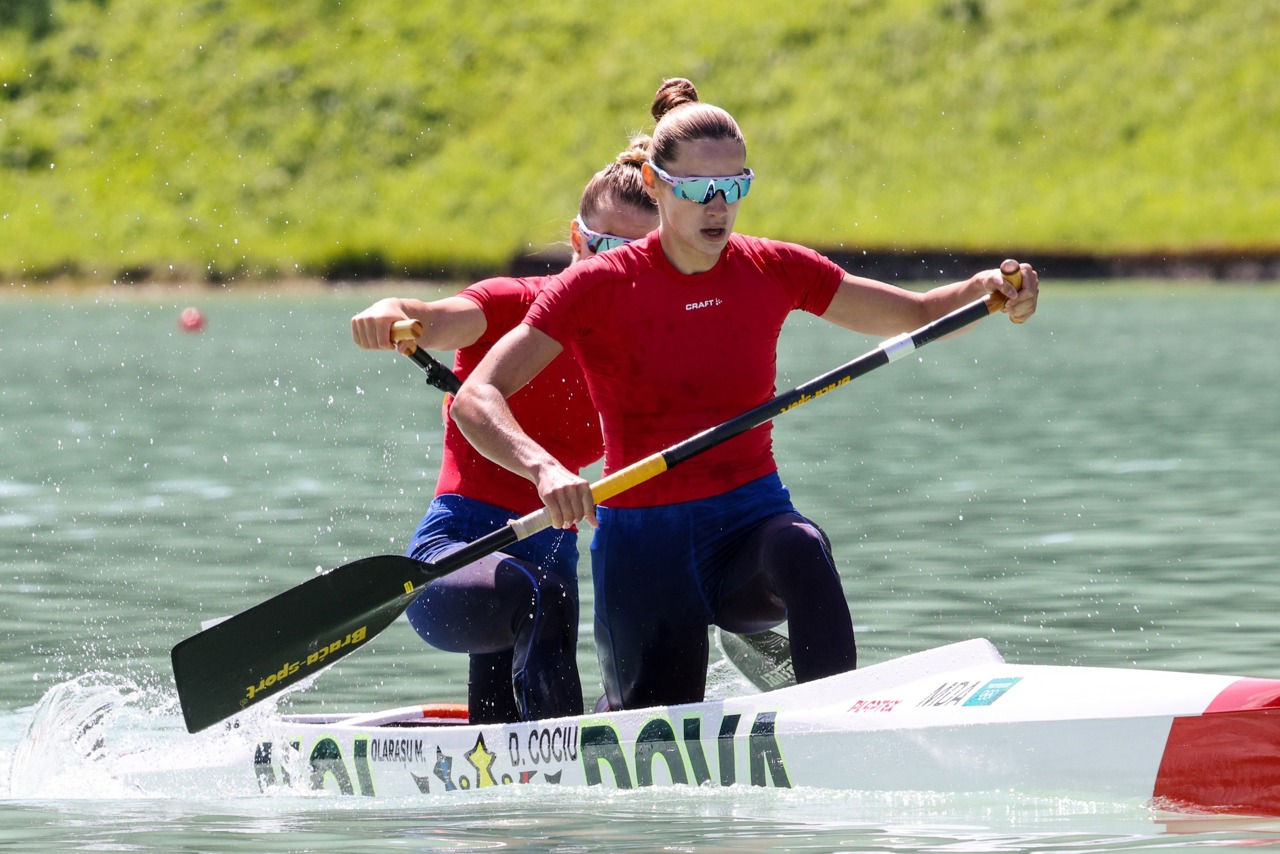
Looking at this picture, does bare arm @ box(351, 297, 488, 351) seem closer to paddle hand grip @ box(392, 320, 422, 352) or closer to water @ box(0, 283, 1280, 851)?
paddle hand grip @ box(392, 320, 422, 352)

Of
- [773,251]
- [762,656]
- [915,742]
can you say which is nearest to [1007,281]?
[773,251]

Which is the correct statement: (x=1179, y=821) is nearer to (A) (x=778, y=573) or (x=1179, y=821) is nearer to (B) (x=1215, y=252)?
(A) (x=778, y=573)

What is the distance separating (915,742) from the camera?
18.5ft

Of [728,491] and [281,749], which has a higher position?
[728,491]

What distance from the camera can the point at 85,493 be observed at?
1555cm

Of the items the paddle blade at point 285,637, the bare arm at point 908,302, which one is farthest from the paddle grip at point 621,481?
the bare arm at point 908,302

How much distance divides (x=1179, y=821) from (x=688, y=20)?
6536 centimetres

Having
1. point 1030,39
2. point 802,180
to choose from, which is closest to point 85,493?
point 802,180

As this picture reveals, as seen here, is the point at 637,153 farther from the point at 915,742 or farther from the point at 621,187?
the point at 915,742

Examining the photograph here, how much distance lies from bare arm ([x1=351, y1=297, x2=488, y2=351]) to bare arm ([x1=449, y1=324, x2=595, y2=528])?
0.40m

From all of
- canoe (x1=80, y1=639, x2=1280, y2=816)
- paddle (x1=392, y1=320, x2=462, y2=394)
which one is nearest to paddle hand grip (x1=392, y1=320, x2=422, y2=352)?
paddle (x1=392, y1=320, x2=462, y2=394)

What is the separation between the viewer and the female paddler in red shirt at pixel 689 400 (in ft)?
19.2

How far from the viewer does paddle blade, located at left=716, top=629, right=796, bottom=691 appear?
701 centimetres

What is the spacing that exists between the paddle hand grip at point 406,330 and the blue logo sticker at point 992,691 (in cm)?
192
